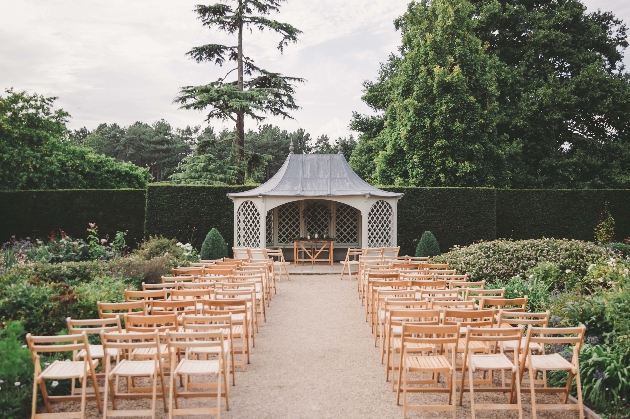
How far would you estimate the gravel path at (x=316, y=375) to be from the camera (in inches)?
188

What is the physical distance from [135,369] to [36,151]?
18.6 m

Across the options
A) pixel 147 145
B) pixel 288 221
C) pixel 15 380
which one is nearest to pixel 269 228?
pixel 288 221

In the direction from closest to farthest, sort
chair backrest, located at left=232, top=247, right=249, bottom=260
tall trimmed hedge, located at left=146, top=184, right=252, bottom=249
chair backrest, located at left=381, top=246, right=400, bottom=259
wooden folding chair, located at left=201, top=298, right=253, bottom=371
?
1. wooden folding chair, located at left=201, top=298, right=253, bottom=371
2. chair backrest, located at left=381, top=246, right=400, bottom=259
3. chair backrest, located at left=232, top=247, right=249, bottom=260
4. tall trimmed hedge, located at left=146, top=184, right=252, bottom=249

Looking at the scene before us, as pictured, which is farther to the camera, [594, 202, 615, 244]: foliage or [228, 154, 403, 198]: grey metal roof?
[594, 202, 615, 244]: foliage

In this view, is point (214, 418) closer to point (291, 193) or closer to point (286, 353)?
point (286, 353)

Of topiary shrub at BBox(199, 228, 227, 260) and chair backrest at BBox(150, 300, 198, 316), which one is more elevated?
topiary shrub at BBox(199, 228, 227, 260)

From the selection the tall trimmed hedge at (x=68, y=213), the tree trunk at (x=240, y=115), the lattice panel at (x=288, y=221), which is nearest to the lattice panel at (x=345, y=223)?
the lattice panel at (x=288, y=221)

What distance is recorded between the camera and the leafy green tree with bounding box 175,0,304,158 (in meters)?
23.3

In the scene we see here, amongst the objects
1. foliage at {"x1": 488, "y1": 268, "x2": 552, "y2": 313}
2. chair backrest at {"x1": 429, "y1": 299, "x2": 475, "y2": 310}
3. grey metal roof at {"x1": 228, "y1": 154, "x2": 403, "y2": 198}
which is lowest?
foliage at {"x1": 488, "y1": 268, "x2": 552, "y2": 313}

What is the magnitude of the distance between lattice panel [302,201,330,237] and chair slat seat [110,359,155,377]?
14.0 metres

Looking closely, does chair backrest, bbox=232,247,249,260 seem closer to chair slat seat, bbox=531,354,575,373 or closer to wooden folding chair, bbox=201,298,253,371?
wooden folding chair, bbox=201,298,253,371

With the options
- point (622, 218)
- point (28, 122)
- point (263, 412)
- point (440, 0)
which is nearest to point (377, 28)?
point (440, 0)

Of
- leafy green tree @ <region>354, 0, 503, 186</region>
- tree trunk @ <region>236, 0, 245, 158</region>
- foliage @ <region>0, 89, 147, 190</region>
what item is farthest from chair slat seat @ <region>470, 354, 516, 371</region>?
tree trunk @ <region>236, 0, 245, 158</region>

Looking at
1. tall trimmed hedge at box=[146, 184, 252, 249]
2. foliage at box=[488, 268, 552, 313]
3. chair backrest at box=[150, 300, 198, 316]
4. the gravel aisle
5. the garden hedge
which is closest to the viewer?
the gravel aisle
